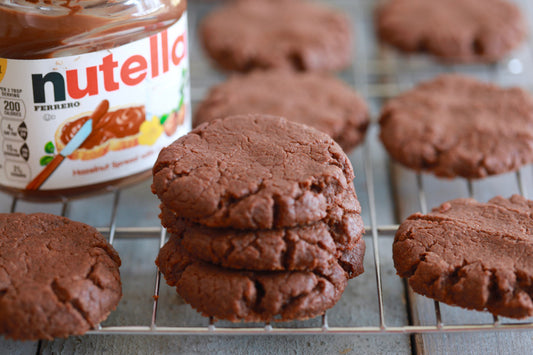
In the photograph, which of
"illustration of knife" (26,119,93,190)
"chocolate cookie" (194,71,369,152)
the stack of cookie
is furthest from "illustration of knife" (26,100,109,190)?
"chocolate cookie" (194,71,369,152)

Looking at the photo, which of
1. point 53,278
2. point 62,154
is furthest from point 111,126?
point 53,278

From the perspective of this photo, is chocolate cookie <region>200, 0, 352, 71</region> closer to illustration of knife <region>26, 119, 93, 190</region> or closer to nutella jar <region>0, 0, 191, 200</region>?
nutella jar <region>0, 0, 191, 200</region>

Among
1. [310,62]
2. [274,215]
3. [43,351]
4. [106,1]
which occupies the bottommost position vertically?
[43,351]

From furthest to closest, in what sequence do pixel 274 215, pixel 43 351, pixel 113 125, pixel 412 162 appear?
pixel 412 162
pixel 113 125
pixel 43 351
pixel 274 215

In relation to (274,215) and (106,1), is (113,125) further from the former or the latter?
(274,215)

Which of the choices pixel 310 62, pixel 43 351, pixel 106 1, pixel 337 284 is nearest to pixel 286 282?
pixel 337 284

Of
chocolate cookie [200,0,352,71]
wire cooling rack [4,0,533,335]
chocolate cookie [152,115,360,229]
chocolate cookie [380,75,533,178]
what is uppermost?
chocolate cookie [152,115,360,229]

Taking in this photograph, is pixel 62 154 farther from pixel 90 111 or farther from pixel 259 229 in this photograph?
pixel 259 229
